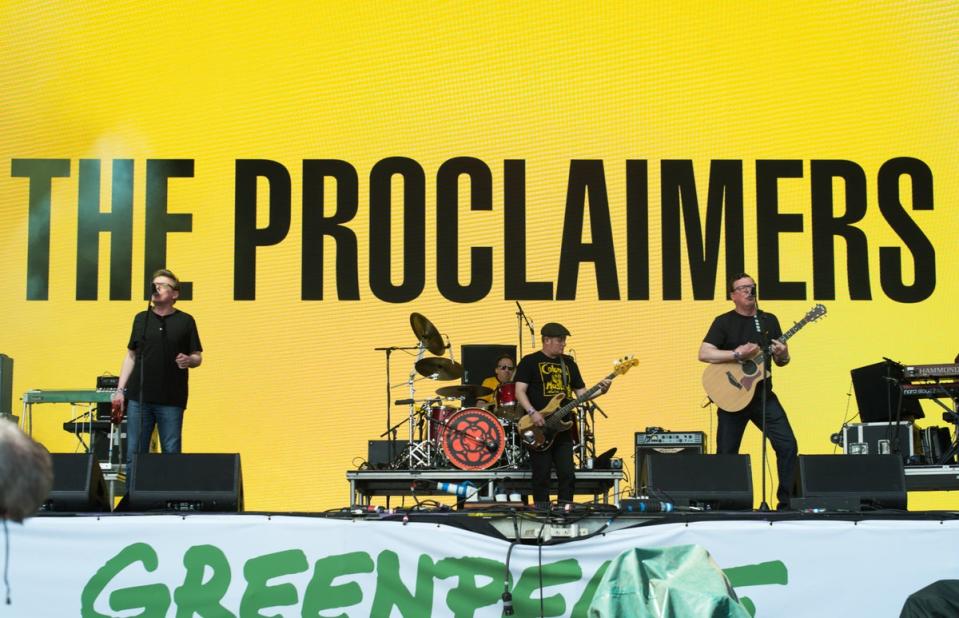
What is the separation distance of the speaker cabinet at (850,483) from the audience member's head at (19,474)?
4602 mm

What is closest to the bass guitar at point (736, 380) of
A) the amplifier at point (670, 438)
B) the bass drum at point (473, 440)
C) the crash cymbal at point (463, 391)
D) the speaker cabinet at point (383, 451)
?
the amplifier at point (670, 438)

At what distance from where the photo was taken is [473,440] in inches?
368

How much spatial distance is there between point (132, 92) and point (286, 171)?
1.46 m

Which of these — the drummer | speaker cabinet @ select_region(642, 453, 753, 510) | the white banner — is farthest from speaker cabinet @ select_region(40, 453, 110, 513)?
the drummer

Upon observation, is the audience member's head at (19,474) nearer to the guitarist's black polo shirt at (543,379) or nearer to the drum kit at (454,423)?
the guitarist's black polo shirt at (543,379)

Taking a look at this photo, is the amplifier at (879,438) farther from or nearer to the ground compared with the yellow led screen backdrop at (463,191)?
nearer to the ground

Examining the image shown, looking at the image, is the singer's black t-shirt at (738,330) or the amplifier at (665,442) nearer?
the singer's black t-shirt at (738,330)

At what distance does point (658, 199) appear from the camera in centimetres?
1053

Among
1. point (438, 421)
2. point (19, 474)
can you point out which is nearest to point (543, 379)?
point (438, 421)

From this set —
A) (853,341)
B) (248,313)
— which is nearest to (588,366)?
(853,341)

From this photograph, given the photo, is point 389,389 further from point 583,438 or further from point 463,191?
point 463,191

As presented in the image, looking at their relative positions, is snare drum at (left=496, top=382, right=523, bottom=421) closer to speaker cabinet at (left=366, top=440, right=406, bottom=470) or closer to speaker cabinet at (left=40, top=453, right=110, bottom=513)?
speaker cabinet at (left=366, top=440, right=406, bottom=470)

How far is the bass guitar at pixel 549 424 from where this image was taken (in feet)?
28.6

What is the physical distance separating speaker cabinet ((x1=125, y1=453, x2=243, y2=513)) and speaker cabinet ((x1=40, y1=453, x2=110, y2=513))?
0.18m
